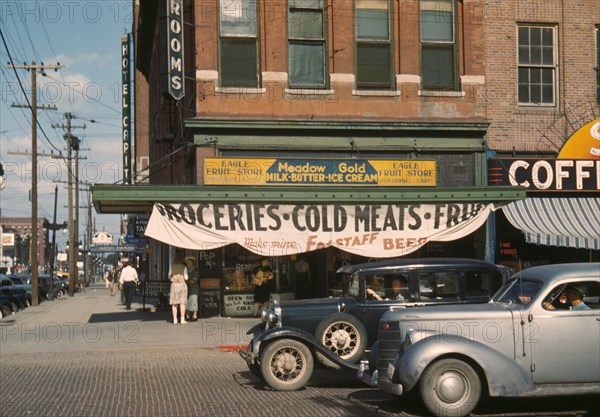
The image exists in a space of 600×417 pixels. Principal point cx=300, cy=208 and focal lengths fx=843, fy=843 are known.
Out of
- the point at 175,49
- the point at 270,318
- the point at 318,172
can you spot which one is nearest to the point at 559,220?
the point at 318,172

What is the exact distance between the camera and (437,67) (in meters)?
23.8

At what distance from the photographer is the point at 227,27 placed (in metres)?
22.7

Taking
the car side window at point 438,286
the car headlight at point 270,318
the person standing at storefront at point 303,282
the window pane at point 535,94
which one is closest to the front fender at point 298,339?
the car headlight at point 270,318

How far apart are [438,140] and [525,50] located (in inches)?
161

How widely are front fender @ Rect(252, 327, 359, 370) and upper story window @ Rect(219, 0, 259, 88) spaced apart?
37.7ft

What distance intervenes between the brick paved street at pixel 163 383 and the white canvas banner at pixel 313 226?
2.24 meters

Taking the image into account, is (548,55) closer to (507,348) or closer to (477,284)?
(477,284)

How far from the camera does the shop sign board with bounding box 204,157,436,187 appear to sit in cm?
2202

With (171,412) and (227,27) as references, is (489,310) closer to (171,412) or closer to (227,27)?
(171,412)

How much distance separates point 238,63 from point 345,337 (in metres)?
11.7

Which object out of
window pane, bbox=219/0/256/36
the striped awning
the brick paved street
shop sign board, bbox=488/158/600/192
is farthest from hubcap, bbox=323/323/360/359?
shop sign board, bbox=488/158/600/192

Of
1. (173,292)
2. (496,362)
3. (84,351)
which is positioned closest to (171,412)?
(496,362)

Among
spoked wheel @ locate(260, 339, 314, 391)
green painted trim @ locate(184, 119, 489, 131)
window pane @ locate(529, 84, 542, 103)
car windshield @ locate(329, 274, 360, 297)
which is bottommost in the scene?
spoked wheel @ locate(260, 339, 314, 391)

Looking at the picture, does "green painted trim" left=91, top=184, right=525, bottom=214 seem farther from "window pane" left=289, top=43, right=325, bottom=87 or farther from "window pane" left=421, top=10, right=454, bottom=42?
"window pane" left=421, top=10, right=454, bottom=42
